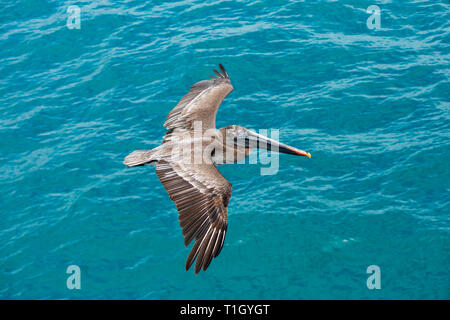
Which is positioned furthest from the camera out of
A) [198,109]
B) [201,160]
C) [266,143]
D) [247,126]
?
[247,126]

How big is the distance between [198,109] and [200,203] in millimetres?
3254

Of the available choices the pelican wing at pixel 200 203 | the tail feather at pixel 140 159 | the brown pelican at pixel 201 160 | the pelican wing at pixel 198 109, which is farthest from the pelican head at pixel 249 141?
the tail feather at pixel 140 159

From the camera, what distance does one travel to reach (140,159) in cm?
1112

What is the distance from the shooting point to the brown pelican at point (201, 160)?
9023 millimetres

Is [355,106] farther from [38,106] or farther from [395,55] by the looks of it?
[38,106]

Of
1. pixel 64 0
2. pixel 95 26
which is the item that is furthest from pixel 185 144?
pixel 64 0

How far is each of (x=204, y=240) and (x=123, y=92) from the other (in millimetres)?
9063

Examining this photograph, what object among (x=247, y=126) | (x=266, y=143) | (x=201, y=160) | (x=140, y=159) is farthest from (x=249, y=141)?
(x=247, y=126)

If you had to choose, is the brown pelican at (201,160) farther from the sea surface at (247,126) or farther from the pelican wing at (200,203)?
the sea surface at (247,126)

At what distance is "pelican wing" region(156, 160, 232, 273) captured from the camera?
881 centimetres

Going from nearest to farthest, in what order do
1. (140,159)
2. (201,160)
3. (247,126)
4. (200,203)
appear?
(200,203), (201,160), (140,159), (247,126)

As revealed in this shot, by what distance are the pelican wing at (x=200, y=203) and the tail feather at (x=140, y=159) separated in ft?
1.39

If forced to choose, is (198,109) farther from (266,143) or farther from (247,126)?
(247,126)

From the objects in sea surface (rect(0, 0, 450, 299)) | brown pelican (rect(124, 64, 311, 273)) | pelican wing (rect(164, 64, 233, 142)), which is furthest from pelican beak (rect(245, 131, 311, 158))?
sea surface (rect(0, 0, 450, 299))
